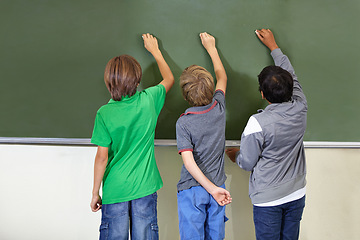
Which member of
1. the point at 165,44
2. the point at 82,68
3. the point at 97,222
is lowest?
the point at 97,222

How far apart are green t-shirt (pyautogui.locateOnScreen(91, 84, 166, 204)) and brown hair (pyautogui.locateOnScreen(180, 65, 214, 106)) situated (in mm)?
196

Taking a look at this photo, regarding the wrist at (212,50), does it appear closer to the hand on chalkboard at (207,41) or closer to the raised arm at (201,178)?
the hand on chalkboard at (207,41)

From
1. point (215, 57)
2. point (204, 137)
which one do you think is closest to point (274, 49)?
point (215, 57)

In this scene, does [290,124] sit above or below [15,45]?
below

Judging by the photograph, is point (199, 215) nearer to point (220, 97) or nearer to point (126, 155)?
point (126, 155)

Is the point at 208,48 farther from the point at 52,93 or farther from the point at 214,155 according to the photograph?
the point at 52,93

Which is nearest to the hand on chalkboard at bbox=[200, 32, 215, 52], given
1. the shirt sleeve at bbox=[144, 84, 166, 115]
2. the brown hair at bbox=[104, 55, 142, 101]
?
the shirt sleeve at bbox=[144, 84, 166, 115]

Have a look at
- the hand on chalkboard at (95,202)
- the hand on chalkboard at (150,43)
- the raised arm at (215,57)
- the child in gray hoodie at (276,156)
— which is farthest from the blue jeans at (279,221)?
the hand on chalkboard at (150,43)

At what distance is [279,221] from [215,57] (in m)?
0.96

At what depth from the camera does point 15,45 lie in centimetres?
174

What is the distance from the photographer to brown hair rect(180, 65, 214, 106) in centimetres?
138

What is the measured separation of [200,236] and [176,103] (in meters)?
0.77

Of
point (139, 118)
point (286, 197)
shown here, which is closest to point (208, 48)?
point (139, 118)

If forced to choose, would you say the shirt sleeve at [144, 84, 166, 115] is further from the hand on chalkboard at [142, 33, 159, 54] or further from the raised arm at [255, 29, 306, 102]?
the raised arm at [255, 29, 306, 102]
